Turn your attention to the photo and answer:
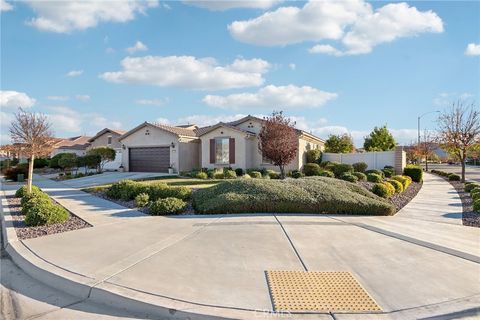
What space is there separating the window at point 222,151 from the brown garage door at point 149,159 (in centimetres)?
394

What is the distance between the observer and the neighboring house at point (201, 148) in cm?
2280

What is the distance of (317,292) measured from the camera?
4102mm

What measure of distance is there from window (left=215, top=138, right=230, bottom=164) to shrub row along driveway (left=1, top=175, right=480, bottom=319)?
48.0ft

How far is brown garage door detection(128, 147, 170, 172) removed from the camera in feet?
81.3

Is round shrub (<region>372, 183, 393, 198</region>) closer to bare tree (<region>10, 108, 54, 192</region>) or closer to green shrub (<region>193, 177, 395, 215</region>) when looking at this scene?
green shrub (<region>193, 177, 395, 215</region>)

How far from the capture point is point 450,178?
23062mm

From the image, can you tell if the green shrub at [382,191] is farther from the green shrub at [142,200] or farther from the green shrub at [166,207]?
the green shrub at [142,200]

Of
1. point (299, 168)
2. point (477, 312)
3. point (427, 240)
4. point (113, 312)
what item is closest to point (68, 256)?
point (113, 312)

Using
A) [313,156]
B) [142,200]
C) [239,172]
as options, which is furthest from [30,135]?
[313,156]

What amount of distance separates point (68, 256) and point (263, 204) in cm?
514

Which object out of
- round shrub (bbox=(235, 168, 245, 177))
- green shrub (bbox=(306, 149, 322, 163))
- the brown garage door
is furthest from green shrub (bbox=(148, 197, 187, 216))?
green shrub (bbox=(306, 149, 322, 163))

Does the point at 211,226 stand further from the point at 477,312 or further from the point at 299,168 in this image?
the point at 299,168

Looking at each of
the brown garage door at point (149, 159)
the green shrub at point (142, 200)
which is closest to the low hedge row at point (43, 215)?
the green shrub at point (142, 200)

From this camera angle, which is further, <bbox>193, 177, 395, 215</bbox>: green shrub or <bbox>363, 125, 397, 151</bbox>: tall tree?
<bbox>363, 125, 397, 151</bbox>: tall tree
